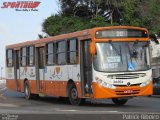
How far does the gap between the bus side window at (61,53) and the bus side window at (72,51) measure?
0.59 metres

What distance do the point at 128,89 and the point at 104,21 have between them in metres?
34.6

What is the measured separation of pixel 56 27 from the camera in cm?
5788

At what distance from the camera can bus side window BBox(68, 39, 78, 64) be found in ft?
74.8

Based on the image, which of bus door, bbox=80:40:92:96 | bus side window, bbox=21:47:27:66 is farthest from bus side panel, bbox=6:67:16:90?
bus door, bbox=80:40:92:96

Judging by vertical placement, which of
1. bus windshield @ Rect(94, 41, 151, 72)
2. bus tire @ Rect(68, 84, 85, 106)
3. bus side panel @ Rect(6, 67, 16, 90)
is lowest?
bus tire @ Rect(68, 84, 85, 106)

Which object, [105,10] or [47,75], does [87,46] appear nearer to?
[47,75]

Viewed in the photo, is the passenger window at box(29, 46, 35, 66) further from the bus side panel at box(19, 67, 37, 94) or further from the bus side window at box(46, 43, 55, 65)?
the bus side window at box(46, 43, 55, 65)

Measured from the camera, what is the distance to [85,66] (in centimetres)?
2227

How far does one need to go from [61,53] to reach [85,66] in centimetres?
235

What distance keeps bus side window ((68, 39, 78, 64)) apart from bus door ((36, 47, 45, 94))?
3677mm

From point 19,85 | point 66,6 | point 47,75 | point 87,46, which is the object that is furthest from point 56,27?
point 87,46

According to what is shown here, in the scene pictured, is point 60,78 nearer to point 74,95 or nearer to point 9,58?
point 74,95

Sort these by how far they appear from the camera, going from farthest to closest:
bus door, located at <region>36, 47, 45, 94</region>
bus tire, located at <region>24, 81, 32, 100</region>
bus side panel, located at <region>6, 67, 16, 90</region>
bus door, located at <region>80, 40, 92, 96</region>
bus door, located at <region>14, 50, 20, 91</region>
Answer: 1. bus side panel, located at <region>6, 67, 16, 90</region>
2. bus door, located at <region>14, 50, 20, 91</region>
3. bus tire, located at <region>24, 81, 32, 100</region>
4. bus door, located at <region>36, 47, 45, 94</region>
5. bus door, located at <region>80, 40, 92, 96</region>

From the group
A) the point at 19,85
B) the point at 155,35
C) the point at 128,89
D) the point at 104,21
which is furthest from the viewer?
the point at 155,35
